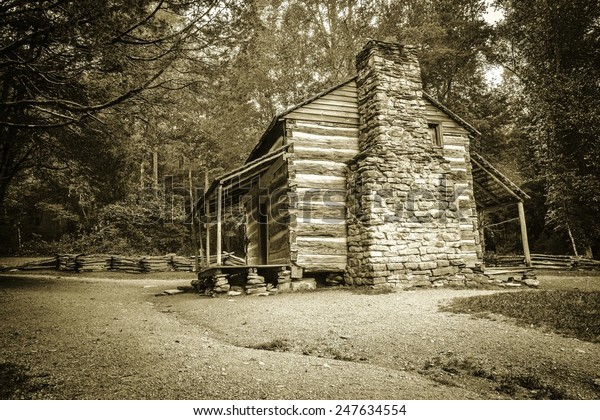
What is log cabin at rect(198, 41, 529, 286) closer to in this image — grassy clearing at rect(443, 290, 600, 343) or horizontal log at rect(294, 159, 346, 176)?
horizontal log at rect(294, 159, 346, 176)

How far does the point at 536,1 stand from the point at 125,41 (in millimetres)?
23850

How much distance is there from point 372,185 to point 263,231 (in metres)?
6.19

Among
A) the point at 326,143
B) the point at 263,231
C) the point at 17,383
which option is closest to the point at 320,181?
the point at 326,143

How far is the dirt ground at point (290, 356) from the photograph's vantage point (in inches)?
118

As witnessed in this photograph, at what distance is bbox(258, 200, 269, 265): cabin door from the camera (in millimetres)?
14266

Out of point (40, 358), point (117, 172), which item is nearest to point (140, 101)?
point (40, 358)

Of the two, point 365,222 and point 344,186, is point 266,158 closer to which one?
point 344,186

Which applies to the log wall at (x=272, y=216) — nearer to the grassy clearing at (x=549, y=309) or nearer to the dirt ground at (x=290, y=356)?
the dirt ground at (x=290, y=356)

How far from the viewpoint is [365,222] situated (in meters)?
9.86

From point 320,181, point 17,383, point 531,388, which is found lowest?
point 531,388

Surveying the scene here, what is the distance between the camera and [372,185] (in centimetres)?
981

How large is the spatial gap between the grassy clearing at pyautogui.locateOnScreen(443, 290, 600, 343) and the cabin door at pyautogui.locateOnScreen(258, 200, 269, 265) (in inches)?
335

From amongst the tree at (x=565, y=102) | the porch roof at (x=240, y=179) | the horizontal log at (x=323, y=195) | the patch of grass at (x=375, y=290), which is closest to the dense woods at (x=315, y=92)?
the tree at (x=565, y=102)

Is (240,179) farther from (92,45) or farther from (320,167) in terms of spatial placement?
(92,45)
